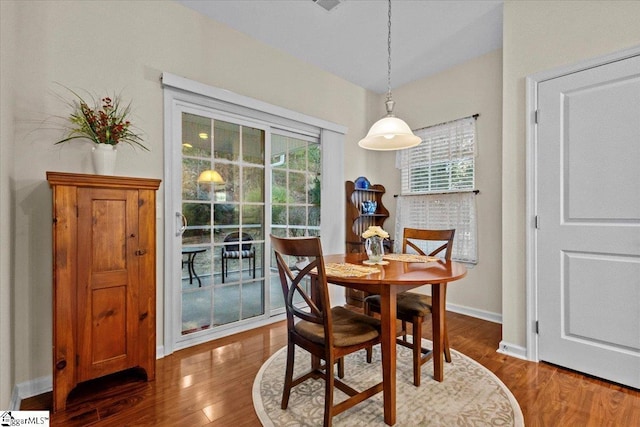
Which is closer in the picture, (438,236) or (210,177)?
(438,236)

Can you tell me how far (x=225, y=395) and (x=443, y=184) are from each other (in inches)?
123

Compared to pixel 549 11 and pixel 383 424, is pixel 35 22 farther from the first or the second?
pixel 549 11

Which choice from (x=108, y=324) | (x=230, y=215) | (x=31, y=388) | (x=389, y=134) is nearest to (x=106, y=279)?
(x=108, y=324)

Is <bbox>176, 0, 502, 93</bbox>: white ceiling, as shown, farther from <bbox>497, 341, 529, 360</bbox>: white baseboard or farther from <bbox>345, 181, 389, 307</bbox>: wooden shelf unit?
<bbox>497, 341, 529, 360</bbox>: white baseboard

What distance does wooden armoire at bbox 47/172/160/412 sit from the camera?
5.86 feet

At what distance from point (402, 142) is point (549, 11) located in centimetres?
148

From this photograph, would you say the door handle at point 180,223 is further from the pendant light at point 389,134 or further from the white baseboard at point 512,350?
the white baseboard at point 512,350

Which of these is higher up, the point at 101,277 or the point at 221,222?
the point at 221,222

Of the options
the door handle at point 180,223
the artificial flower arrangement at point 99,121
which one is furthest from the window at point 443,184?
the artificial flower arrangement at point 99,121

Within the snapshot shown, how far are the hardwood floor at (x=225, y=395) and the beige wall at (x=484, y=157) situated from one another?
3.18 ft

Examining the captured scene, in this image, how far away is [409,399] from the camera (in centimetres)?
187

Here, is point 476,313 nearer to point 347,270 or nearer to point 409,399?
point 409,399

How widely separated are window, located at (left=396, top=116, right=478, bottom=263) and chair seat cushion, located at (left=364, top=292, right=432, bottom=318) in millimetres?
1549

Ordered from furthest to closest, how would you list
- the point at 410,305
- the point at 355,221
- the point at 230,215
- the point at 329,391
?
the point at 355,221 < the point at 230,215 < the point at 410,305 < the point at 329,391
